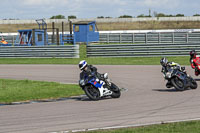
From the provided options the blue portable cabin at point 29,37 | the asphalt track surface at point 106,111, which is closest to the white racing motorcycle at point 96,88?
the asphalt track surface at point 106,111

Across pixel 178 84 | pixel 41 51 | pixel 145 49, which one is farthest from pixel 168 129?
pixel 41 51

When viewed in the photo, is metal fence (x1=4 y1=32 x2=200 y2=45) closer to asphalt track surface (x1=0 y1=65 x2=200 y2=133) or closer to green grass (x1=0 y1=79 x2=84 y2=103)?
green grass (x1=0 y1=79 x2=84 y2=103)

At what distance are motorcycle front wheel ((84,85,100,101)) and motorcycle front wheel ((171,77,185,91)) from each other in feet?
9.56

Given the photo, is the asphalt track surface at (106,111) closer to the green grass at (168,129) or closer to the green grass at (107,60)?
the green grass at (168,129)

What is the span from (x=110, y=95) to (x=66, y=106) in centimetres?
174

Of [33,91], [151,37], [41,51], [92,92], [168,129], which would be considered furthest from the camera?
[151,37]

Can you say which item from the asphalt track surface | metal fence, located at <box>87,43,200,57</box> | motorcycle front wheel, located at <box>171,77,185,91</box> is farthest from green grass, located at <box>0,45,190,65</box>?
motorcycle front wheel, located at <box>171,77,185,91</box>

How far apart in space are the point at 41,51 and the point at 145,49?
25.9 feet

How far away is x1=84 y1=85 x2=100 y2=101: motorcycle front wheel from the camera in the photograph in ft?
42.1

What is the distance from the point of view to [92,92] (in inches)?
512

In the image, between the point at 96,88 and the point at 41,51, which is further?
the point at 41,51

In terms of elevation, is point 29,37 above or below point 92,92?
above

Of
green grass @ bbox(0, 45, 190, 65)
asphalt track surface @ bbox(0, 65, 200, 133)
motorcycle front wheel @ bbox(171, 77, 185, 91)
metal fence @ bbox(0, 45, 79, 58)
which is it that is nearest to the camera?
asphalt track surface @ bbox(0, 65, 200, 133)

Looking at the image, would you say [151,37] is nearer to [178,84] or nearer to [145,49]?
[145,49]
